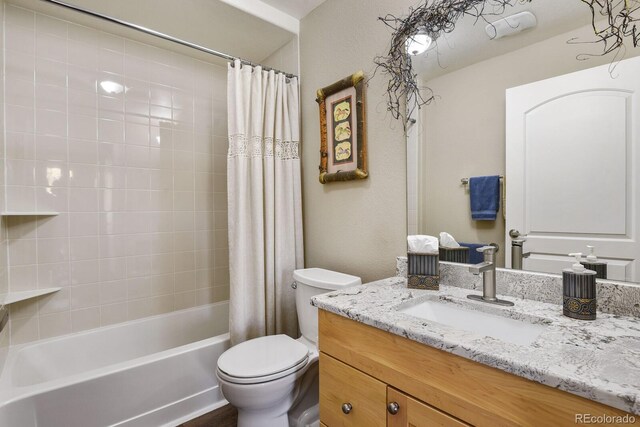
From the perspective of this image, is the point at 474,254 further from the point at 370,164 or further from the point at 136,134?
the point at 136,134

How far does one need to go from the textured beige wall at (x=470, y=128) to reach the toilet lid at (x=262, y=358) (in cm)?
83

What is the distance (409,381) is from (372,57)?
1488 millimetres

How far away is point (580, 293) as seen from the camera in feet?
2.80

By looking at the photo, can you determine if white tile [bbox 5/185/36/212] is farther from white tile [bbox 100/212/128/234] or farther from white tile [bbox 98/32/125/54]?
white tile [bbox 98/32/125/54]

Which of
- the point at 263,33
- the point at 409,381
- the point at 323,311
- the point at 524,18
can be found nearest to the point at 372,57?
the point at 524,18

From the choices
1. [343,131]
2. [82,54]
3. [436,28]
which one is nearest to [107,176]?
[82,54]

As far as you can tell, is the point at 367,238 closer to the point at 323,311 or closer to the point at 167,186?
the point at 323,311

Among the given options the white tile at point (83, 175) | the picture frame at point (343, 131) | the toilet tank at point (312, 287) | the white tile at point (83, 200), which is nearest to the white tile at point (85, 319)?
the white tile at point (83, 200)

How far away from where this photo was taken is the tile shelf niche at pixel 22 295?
161 centimetres

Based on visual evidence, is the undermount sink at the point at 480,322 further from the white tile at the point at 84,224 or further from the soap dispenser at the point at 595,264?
the white tile at the point at 84,224

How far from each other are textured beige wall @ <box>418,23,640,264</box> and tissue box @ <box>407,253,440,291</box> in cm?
17

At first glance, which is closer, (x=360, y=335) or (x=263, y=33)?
(x=360, y=335)

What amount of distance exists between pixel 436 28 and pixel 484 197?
30.1 inches

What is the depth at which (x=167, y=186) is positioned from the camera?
2244 millimetres
